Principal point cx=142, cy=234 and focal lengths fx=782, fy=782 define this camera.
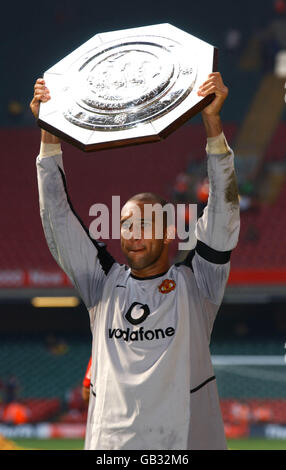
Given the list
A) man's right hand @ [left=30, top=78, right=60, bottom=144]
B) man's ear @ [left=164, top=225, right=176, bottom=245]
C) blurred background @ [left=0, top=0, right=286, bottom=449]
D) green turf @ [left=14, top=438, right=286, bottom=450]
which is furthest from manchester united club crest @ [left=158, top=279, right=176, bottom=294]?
blurred background @ [left=0, top=0, right=286, bottom=449]

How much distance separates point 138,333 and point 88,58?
Result: 1089 mm

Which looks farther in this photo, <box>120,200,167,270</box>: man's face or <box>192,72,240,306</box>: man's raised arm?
<box>120,200,167,270</box>: man's face

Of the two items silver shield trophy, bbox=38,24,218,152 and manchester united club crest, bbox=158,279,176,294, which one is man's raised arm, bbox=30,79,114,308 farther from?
manchester united club crest, bbox=158,279,176,294

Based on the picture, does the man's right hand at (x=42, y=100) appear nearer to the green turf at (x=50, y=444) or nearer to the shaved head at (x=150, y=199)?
the shaved head at (x=150, y=199)

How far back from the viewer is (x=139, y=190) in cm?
1478

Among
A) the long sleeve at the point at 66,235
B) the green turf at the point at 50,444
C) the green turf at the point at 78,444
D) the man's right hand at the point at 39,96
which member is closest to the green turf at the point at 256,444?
the green turf at the point at 78,444

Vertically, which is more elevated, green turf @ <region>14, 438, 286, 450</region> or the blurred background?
the blurred background

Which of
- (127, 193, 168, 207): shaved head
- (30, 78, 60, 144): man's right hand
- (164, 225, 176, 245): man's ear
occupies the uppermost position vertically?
(30, 78, 60, 144): man's right hand

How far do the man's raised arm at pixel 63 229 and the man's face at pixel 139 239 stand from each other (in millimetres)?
170

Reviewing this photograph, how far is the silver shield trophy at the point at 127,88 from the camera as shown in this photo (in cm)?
260

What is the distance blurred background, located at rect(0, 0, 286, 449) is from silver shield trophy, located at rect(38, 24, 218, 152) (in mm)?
8549

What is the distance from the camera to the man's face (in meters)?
2.76

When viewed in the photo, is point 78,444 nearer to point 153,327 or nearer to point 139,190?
point 139,190

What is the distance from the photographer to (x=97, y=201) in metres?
14.9
